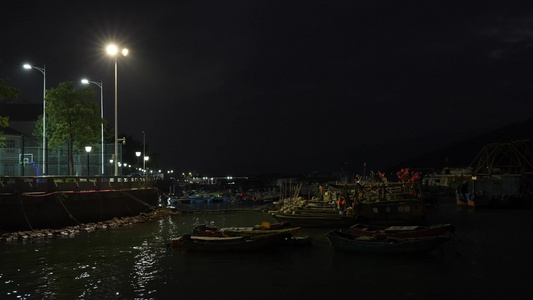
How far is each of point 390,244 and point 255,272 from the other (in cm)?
762

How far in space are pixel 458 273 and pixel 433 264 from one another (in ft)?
5.73

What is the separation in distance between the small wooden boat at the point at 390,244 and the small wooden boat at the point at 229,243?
4.04 m

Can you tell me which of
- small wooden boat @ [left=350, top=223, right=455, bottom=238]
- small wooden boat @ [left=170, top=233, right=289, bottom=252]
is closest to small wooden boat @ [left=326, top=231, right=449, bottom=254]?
small wooden boat @ [left=350, top=223, right=455, bottom=238]

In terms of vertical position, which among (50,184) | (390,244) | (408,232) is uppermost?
(50,184)

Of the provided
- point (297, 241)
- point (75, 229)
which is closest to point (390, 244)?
point (297, 241)

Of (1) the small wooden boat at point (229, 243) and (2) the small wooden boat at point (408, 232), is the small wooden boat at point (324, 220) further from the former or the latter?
(1) the small wooden boat at point (229, 243)

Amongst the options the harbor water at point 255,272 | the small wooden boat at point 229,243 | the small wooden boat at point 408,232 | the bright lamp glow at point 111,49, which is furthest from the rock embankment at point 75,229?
the small wooden boat at point 408,232

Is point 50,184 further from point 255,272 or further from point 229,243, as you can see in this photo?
point 255,272

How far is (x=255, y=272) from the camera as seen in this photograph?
20.4m

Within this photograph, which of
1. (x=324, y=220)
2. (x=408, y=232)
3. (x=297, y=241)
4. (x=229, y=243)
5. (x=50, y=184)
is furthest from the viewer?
(x=324, y=220)

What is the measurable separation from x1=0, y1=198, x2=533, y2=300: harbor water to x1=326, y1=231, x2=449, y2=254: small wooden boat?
37cm

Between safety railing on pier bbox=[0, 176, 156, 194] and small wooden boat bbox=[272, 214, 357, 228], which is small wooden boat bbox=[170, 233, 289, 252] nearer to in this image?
small wooden boat bbox=[272, 214, 357, 228]

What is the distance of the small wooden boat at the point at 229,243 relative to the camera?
2477cm

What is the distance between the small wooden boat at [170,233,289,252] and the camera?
24766mm
